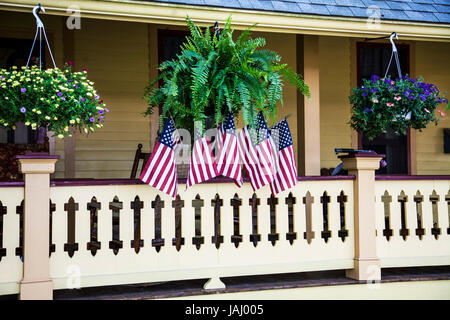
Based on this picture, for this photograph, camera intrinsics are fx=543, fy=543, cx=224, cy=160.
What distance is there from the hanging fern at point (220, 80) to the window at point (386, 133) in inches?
→ 159

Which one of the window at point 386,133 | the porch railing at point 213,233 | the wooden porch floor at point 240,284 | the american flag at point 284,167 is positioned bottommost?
the wooden porch floor at point 240,284

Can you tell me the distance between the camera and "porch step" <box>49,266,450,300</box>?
474 centimetres


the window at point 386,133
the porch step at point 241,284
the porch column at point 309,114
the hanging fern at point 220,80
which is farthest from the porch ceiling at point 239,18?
the porch step at point 241,284

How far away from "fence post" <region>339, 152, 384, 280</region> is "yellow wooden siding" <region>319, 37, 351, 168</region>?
8.96ft

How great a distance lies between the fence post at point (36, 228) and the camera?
14.1ft

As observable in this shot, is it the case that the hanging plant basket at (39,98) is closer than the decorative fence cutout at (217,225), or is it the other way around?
the hanging plant basket at (39,98)

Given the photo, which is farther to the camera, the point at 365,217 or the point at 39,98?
the point at 365,217

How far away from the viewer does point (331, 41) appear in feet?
27.1

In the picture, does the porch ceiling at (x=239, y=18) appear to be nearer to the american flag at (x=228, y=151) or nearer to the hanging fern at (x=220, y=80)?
the hanging fern at (x=220, y=80)

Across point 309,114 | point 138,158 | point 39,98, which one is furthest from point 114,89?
point 39,98

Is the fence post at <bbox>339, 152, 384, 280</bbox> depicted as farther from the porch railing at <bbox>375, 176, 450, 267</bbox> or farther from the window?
the window

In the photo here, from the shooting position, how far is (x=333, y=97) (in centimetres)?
820

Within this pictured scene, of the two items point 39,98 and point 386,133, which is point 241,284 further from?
point 386,133

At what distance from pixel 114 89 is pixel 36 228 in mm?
3285
